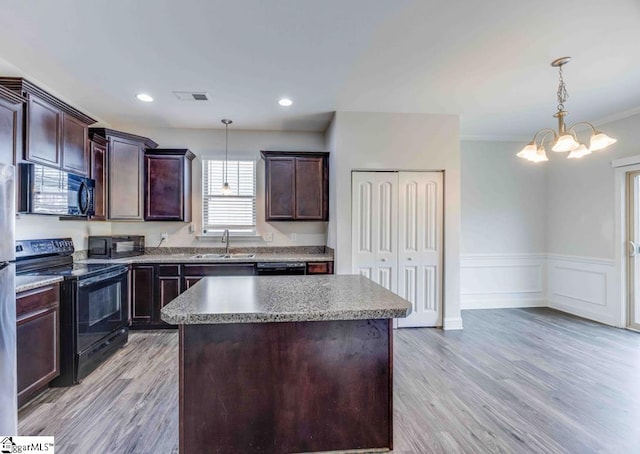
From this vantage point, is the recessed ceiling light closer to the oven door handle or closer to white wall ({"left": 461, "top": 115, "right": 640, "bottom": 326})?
the oven door handle

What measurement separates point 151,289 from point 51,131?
198 cm

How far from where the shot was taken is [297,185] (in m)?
4.34

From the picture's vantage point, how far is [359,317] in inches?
62.4

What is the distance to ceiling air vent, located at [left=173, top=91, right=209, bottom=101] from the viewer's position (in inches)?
131

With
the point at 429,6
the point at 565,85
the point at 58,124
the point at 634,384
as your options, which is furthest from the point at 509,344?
the point at 58,124

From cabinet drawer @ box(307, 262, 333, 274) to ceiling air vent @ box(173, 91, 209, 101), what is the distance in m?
2.24

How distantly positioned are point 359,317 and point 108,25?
8.37 feet

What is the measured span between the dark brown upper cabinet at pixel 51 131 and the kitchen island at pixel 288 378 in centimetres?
207

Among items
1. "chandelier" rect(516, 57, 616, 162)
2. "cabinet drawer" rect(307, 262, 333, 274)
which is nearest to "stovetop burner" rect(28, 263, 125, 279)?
"cabinet drawer" rect(307, 262, 333, 274)

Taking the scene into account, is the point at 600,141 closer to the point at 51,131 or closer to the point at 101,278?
the point at 101,278

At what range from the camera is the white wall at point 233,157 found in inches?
180

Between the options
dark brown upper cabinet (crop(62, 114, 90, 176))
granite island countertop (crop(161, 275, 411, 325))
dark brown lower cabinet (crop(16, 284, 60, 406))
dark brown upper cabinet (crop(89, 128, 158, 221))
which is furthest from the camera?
dark brown upper cabinet (crop(89, 128, 158, 221))

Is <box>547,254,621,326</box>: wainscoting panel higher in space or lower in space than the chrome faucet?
lower

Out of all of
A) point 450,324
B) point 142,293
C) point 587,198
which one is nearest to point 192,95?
point 142,293
